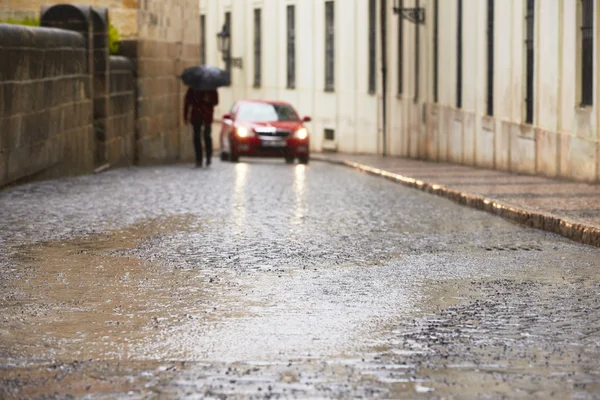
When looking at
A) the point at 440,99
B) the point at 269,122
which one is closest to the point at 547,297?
the point at 440,99

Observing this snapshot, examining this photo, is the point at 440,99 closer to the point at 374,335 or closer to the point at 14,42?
the point at 14,42

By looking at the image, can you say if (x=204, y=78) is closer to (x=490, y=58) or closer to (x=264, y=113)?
(x=490, y=58)

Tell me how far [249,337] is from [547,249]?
4.62 metres

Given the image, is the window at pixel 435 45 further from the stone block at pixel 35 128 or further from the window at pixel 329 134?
the stone block at pixel 35 128

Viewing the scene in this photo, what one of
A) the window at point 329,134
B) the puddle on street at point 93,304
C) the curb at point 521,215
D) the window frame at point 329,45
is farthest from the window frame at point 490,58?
the window at point 329,134

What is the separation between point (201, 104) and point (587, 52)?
9.47m

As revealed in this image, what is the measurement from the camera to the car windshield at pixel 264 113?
33.4 meters

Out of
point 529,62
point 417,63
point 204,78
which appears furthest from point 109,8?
point 529,62

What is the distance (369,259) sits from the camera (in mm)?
10523

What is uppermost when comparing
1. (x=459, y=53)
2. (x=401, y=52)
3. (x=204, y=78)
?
(x=401, y=52)

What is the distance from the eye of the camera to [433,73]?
31031 millimetres

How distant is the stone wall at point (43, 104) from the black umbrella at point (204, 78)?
187 inches

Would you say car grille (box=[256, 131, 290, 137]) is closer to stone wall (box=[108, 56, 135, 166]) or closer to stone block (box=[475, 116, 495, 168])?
stone wall (box=[108, 56, 135, 166])

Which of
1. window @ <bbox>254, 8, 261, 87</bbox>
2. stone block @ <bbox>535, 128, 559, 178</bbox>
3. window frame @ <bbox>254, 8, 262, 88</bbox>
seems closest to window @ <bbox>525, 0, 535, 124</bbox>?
stone block @ <bbox>535, 128, 559, 178</bbox>
